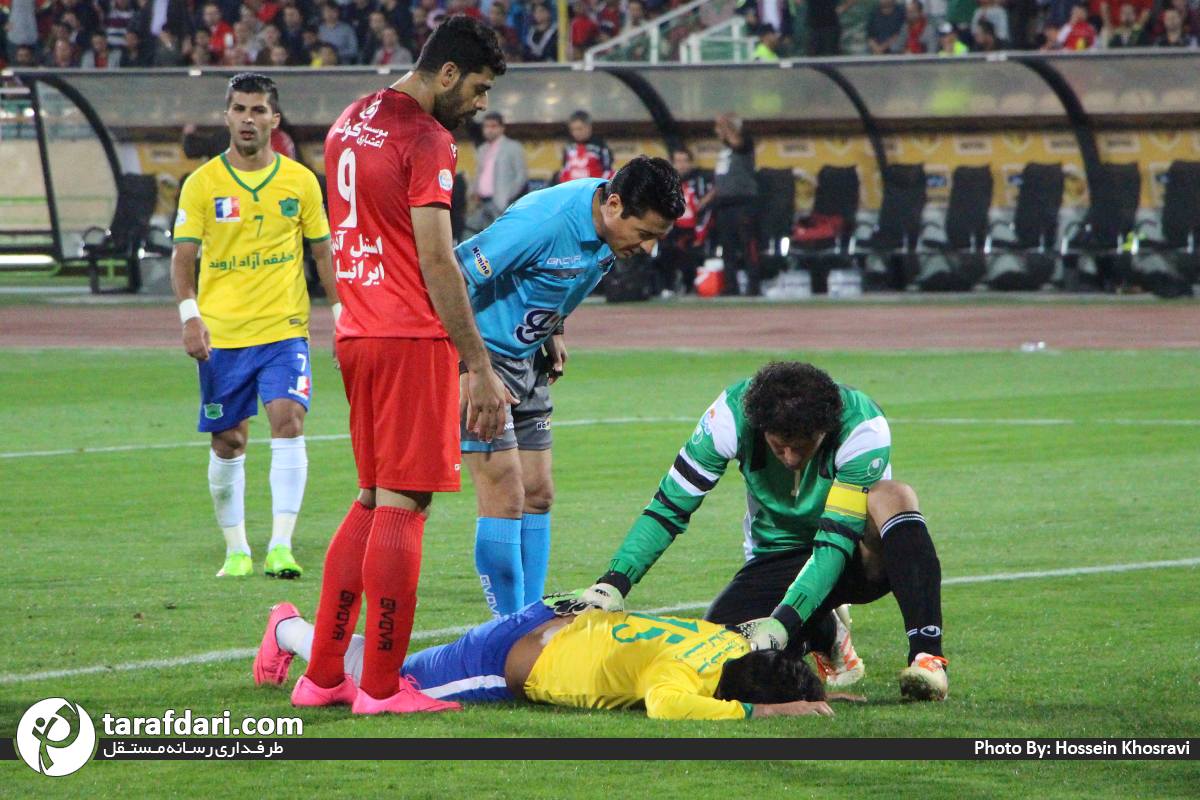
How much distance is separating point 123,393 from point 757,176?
1160 cm

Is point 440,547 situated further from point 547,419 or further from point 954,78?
point 954,78

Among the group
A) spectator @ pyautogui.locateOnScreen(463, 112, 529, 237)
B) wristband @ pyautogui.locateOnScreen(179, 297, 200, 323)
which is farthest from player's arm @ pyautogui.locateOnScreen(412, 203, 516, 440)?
spectator @ pyautogui.locateOnScreen(463, 112, 529, 237)

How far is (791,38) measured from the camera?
84.6 ft

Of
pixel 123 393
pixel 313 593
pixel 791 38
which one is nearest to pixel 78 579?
pixel 313 593

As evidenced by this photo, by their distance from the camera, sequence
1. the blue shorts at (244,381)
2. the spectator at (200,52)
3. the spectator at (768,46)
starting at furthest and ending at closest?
the spectator at (200,52), the spectator at (768,46), the blue shorts at (244,381)

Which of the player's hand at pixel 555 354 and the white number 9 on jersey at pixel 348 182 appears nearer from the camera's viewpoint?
the white number 9 on jersey at pixel 348 182

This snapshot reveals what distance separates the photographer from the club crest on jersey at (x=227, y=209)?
24.2 feet

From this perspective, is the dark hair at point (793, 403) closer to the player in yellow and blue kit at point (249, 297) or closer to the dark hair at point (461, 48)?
the dark hair at point (461, 48)

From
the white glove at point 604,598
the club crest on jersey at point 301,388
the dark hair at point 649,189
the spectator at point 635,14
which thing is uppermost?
the spectator at point 635,14

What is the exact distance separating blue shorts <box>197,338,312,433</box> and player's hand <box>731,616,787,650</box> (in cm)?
305

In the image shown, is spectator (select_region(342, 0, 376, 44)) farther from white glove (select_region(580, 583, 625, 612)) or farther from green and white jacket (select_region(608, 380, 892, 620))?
white glove (select_region(580, 583, 625, 612))

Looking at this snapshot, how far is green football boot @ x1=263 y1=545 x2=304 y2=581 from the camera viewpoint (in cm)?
702

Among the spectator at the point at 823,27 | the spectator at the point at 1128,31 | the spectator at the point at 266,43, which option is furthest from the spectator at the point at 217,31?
the spectator at the point at 1128,31

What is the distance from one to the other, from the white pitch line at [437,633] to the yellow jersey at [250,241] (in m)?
2.01
